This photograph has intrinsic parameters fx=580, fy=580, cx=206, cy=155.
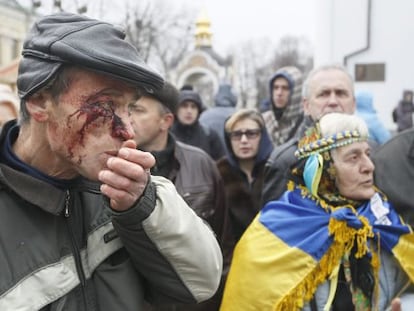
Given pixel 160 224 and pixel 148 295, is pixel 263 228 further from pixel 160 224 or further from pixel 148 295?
pixel 160 224

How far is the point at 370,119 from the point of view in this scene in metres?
4.84

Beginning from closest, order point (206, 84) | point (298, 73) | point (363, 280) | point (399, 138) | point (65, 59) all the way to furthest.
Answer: point (65, 59) < point (363, 280) < point (399, 138) < point (298, 73) < point (206, 84)

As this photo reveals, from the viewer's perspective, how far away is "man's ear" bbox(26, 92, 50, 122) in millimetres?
1298

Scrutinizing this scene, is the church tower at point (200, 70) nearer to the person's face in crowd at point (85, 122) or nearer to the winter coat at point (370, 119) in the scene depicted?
the winter coat at point (370, 119)

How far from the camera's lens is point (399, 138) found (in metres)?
2.87

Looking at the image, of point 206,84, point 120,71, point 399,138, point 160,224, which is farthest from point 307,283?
point 206,84

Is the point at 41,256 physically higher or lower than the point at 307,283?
higher

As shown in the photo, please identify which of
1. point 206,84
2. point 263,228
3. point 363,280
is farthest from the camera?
point 206,84

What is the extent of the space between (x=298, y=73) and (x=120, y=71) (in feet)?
14.2

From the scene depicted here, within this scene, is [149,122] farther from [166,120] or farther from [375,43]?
[375,43]

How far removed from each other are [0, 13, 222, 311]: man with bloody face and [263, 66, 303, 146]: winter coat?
141 inches

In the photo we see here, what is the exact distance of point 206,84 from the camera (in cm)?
4309

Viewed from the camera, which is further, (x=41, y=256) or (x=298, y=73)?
(x=298, y=73)

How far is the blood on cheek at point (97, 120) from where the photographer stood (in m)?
1.30
